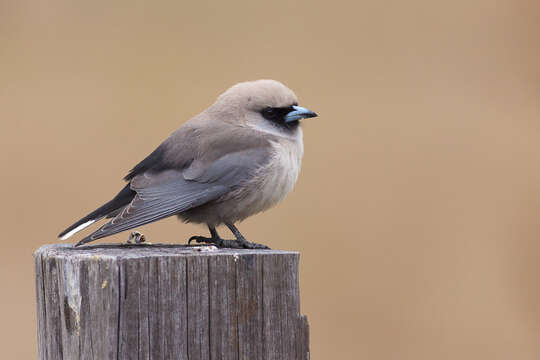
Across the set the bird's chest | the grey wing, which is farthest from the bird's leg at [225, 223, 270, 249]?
the grey wing

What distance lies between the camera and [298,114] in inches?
159

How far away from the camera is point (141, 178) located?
12.0 ft

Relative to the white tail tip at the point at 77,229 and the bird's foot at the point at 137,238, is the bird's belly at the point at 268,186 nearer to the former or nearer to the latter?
the bird's foot at the point at 137,238

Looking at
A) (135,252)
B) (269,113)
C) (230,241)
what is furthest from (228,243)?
(135,252)

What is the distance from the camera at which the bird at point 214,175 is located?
3.50m

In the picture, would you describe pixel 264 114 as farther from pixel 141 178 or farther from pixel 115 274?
pixel 115 274

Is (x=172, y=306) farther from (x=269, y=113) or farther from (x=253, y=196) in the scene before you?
(x=269, y=113)

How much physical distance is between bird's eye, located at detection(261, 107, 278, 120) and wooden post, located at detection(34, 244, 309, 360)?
1.68 m

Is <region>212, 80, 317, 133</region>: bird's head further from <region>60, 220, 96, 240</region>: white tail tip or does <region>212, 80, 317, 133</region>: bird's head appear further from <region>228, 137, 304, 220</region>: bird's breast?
<region>60, 220, 96, 240</region>: white tail tip

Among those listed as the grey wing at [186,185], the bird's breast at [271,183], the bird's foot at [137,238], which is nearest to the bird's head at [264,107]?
the bird's breast at [271,183]

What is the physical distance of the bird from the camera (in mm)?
3500

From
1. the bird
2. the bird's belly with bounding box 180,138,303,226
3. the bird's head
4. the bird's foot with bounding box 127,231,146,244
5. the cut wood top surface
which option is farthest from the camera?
the bird's head

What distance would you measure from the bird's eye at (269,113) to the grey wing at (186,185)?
0.39m

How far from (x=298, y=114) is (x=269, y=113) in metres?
0.17
